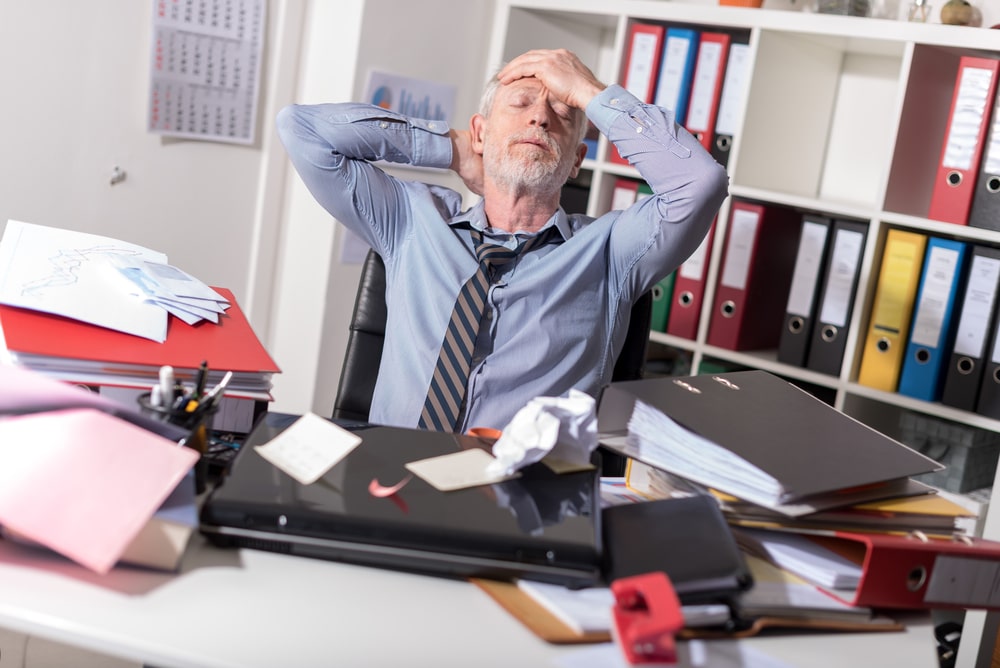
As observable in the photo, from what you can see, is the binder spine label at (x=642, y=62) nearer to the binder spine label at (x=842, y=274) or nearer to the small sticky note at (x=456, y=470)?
the binder spine label at (x=842, y=274)

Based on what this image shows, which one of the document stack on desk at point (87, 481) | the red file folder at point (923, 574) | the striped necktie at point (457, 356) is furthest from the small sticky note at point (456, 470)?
the striped necktie at point (457, 356)

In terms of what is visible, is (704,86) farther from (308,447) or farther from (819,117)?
(308,447)

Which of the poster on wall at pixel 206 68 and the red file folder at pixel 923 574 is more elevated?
the poster on wall at pixel 206 68

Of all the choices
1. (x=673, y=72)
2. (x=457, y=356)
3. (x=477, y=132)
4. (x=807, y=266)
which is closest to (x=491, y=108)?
(x=477, y=132)

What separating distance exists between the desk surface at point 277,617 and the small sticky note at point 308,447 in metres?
0.10

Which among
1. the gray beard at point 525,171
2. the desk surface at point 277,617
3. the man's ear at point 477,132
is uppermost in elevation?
the man's ear at point 477,132

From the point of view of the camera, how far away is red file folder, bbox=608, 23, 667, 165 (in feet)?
8.85

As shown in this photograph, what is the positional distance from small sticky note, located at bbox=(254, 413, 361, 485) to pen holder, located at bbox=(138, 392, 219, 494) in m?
0.06

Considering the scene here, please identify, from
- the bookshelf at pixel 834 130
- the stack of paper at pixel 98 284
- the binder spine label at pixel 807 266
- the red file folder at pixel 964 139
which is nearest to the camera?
the stack of paper at pixel 98 284

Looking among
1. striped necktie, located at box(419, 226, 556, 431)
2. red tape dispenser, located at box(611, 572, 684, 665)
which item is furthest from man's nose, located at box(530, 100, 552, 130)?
red tape dispenser, located at box(611, 572, 684, 665)

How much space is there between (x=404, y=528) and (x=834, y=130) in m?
2.20

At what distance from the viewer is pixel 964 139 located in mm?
2283

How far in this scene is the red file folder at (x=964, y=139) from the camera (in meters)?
2.24

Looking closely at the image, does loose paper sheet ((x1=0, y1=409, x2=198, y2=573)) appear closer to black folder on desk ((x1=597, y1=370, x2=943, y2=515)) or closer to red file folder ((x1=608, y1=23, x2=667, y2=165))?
black folder on desk ((x1=597, y1=370, x2=943, y2=515))
